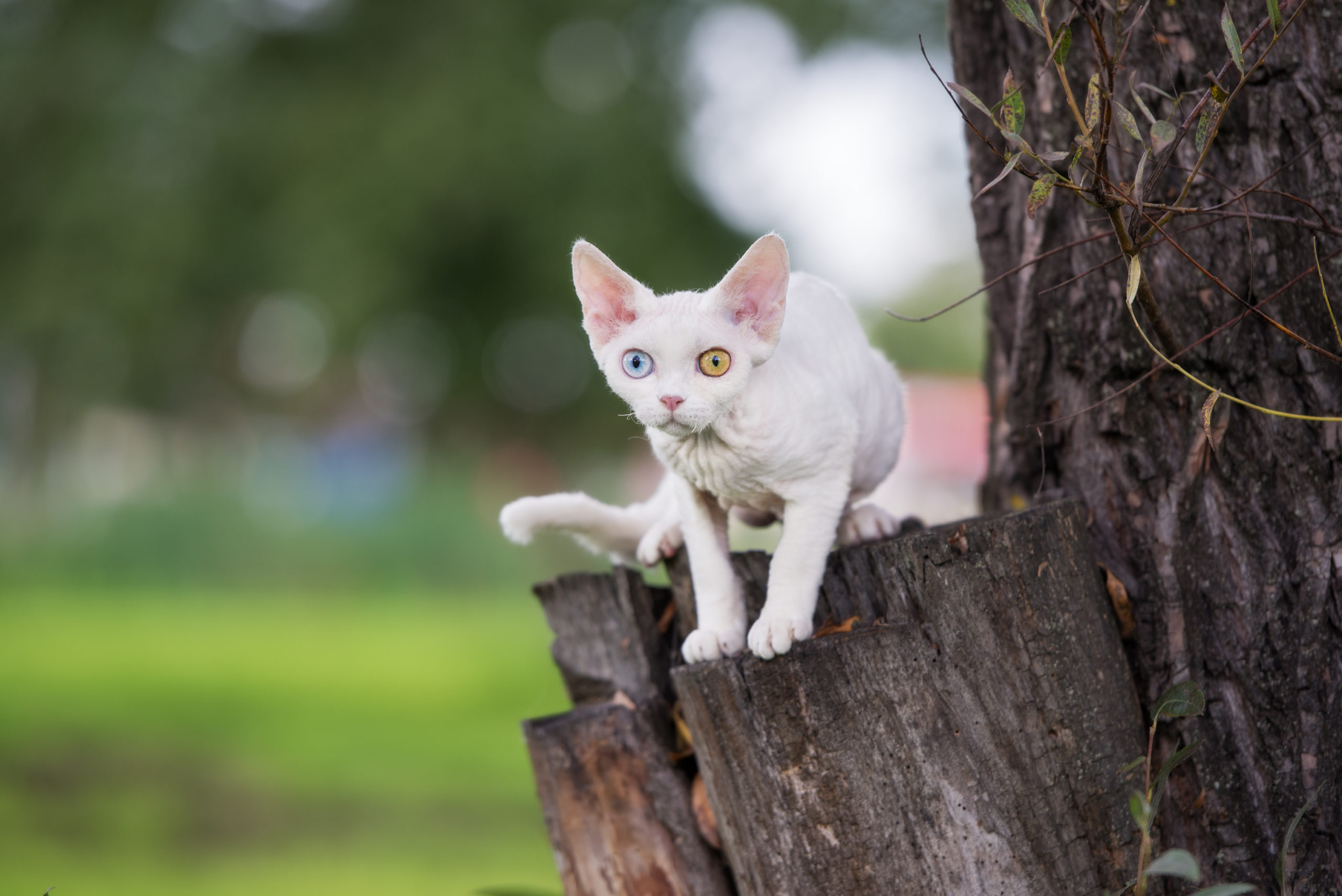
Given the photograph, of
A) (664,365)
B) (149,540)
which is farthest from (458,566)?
(664,365)

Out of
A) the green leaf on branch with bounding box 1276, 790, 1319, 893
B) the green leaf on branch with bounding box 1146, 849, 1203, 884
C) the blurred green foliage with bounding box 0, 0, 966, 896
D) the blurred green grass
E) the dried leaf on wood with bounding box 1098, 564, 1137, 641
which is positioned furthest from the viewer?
the blurred green foliage with bounding box 0, 0, 966, 896

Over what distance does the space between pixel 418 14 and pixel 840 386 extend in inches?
268

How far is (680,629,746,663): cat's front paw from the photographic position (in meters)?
1.29

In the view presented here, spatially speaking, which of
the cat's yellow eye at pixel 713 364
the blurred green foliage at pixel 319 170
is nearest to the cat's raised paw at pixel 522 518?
the cat's yellow eye at pixel 713 364

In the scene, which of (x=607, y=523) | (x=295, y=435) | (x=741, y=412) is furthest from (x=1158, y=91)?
(x=295, y=435)

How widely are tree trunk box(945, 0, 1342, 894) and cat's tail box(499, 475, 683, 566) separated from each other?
22.9 inches

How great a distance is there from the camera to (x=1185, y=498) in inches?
54.8

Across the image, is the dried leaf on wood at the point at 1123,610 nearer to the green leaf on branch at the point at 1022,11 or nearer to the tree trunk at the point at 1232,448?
the tree trunk at the point at 1232,448

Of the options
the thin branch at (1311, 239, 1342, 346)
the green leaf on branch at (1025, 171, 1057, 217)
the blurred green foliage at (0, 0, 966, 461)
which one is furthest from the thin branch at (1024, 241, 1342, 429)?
the blurred green foliage at (0, 0, 966, 461)

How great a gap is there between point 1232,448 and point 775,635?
0.70 meters

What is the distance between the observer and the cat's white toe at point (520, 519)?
1.51m

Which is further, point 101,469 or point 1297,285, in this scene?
point 101,469

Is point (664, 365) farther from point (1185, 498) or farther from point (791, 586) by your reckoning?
point (1185, 498)

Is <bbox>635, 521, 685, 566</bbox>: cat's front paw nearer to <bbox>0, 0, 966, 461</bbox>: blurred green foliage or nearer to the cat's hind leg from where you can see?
the cat's hind leg
